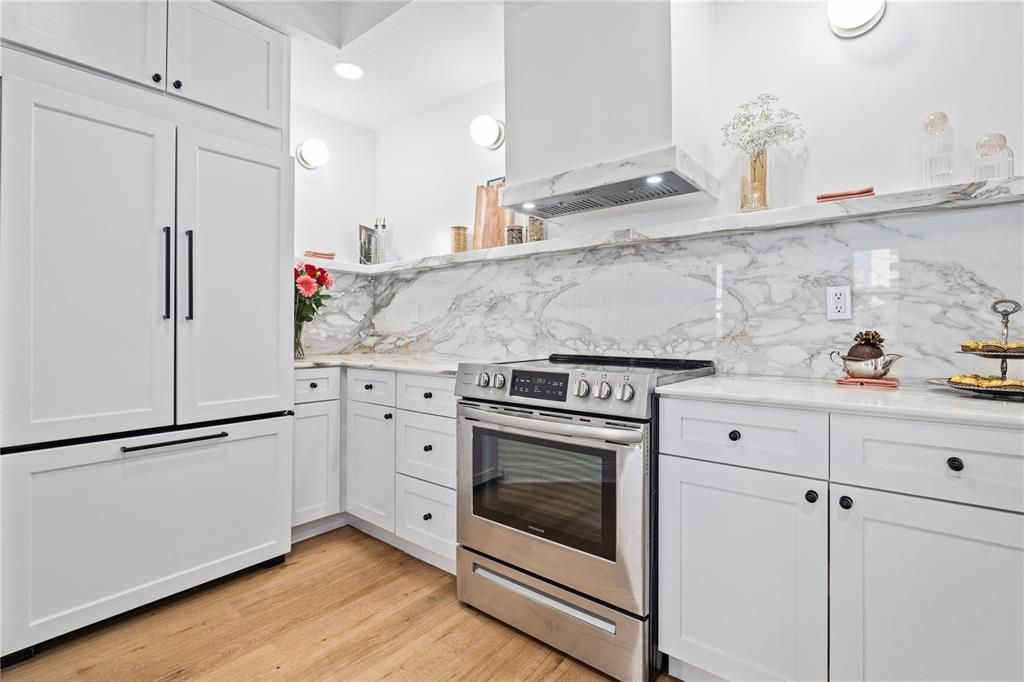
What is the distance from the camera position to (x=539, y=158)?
2143 mm

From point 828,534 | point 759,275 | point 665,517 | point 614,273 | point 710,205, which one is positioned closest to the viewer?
point 828,534

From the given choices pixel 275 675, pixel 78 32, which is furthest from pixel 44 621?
pixel 78 32

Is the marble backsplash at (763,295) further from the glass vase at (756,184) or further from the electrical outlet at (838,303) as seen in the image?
the glass vase at (756,184)

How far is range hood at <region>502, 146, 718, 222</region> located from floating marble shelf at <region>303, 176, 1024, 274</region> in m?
0.14

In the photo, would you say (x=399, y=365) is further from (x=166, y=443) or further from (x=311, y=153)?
(x=311, y=153)

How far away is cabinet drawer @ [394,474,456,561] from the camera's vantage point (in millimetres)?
2195

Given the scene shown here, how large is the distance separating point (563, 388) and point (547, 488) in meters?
Answer: 0.37

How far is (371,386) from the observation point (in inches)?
101

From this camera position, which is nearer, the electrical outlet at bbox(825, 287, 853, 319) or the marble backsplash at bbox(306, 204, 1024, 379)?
the marble backsplash at bbox(306, 204, 1024, 379)

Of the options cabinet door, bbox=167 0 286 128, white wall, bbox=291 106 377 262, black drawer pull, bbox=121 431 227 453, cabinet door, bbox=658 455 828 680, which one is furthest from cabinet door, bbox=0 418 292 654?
cabinet door, bbox=658 455 828 680

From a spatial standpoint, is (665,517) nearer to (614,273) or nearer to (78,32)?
(614,273)

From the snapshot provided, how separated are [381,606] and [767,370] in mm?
1785

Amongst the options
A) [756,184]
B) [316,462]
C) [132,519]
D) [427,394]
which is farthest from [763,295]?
[132,519]

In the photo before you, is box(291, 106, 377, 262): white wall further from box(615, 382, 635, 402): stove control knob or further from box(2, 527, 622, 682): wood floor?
box(615, 382, 635, 402): stove control knob
